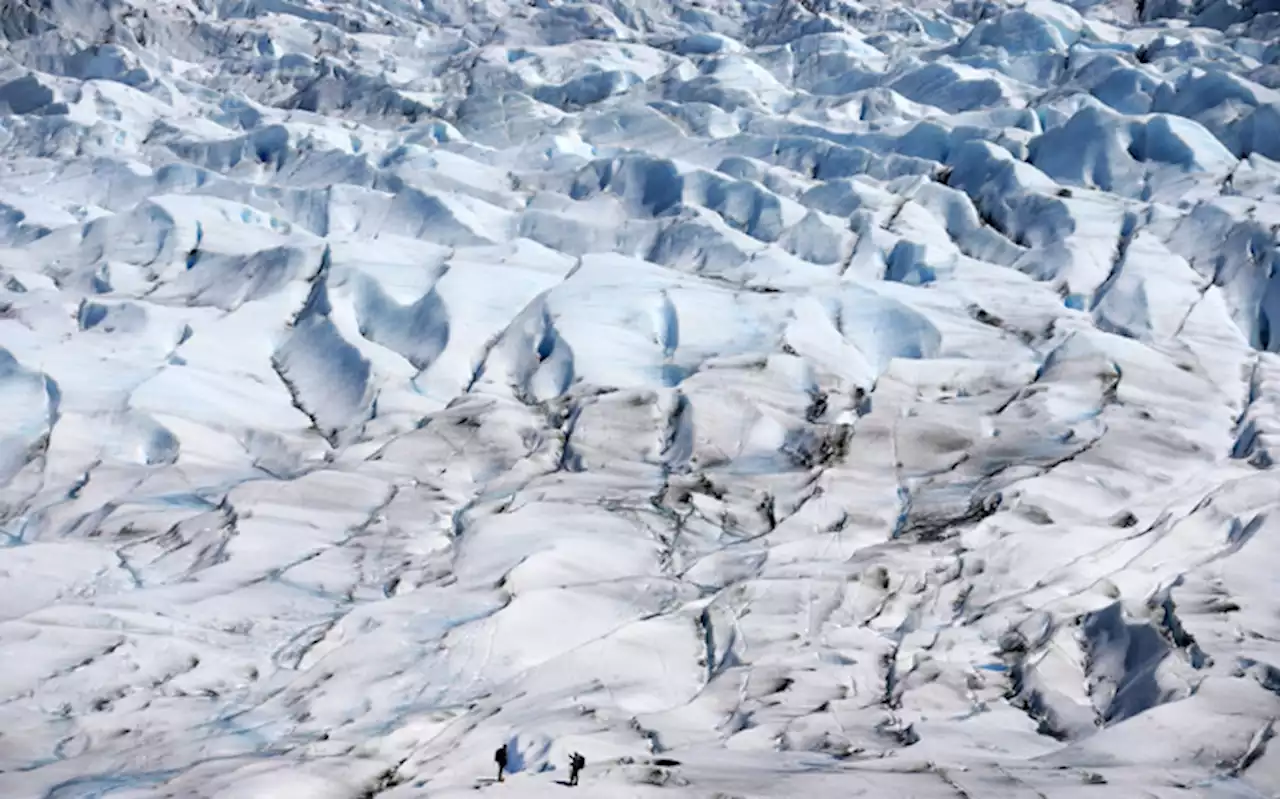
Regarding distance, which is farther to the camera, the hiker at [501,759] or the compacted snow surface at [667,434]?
the compacted snow surface at [667,434]

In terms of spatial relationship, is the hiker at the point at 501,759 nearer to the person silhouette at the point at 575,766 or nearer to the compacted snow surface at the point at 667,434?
the compacted snow surface at the point at 667,434

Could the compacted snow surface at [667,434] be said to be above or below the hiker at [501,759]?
below

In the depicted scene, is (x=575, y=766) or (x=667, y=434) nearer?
(x=575, y=766)

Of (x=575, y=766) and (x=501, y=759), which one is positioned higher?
(x=575, y=766)

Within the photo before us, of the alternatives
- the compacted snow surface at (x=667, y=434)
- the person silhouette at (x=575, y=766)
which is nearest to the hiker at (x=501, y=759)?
the compacted snow surface at (x=667, y=434)

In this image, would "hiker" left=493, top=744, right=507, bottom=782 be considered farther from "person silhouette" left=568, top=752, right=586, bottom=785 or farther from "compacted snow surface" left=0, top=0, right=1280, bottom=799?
"person silhouette" left=568, top=752, right=586, bottom=785

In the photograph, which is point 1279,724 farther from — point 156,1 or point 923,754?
point 156,1

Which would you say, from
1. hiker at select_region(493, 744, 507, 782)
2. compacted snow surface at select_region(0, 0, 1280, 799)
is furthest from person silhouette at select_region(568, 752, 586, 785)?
hiker at select_region(493, 744, 507, 782)

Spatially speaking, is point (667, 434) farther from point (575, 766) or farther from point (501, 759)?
point (575, 766)

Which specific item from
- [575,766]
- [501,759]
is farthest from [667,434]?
[575,766]
